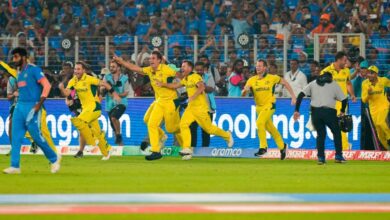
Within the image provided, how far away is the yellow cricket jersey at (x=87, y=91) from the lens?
27.9m

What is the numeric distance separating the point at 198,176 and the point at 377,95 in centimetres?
920

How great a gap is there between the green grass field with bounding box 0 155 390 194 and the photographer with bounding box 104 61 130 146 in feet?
11.5

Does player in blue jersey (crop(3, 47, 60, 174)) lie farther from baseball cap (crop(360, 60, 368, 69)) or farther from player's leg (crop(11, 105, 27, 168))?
baseball cap (crop(360, 60, 368, 69))

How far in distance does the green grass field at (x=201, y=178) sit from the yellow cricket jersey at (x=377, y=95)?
236 centimetres

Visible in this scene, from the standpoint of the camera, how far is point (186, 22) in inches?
1395

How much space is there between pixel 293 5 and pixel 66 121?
26.3ft

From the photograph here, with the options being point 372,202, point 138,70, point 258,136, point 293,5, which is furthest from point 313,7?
point 372,202

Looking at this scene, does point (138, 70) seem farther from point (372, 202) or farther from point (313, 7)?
point (372, 202)

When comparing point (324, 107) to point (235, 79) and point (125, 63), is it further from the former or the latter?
→ point (235, 79)

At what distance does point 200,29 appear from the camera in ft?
116

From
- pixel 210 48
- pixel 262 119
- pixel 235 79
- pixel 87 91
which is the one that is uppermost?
pixel 210 48

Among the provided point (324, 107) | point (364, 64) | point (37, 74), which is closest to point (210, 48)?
point (364, 64)

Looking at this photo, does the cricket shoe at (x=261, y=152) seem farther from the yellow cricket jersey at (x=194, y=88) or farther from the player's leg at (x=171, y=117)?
the player's leg at (x=171, y=117)

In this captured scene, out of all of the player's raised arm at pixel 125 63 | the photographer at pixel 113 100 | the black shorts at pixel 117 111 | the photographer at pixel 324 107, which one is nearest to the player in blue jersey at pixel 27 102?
the player's raised arm at pixel 125 63
